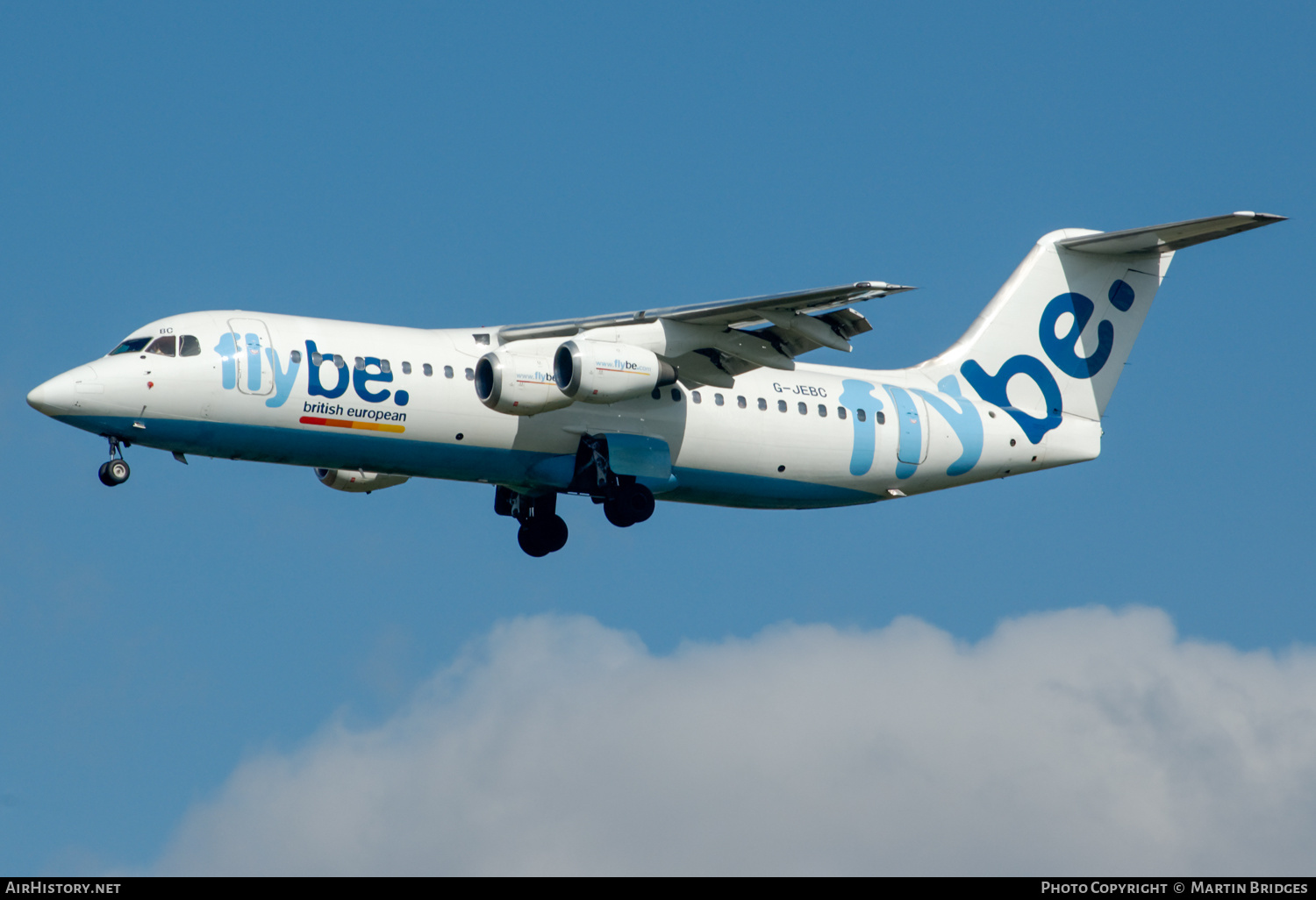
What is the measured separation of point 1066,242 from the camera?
79.7 ft

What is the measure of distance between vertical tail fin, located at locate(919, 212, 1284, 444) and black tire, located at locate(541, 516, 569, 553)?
5.38 m

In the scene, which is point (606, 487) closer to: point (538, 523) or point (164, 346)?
point (538, 523)

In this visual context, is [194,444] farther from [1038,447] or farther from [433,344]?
[1038,447]

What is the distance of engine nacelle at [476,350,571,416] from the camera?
19.6 m

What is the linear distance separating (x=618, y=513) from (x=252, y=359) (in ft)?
15.1

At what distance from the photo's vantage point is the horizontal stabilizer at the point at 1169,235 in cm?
2117

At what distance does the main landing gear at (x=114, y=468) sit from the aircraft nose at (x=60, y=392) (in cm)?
62

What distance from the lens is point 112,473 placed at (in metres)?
19.2

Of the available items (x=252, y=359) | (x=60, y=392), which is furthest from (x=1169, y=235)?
(x=60, y=392)

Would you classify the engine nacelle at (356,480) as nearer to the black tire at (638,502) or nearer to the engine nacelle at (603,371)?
the black tire at (638,502)

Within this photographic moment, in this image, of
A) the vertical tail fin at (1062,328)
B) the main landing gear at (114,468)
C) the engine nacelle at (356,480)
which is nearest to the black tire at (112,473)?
the main landing gear at (114,468)
